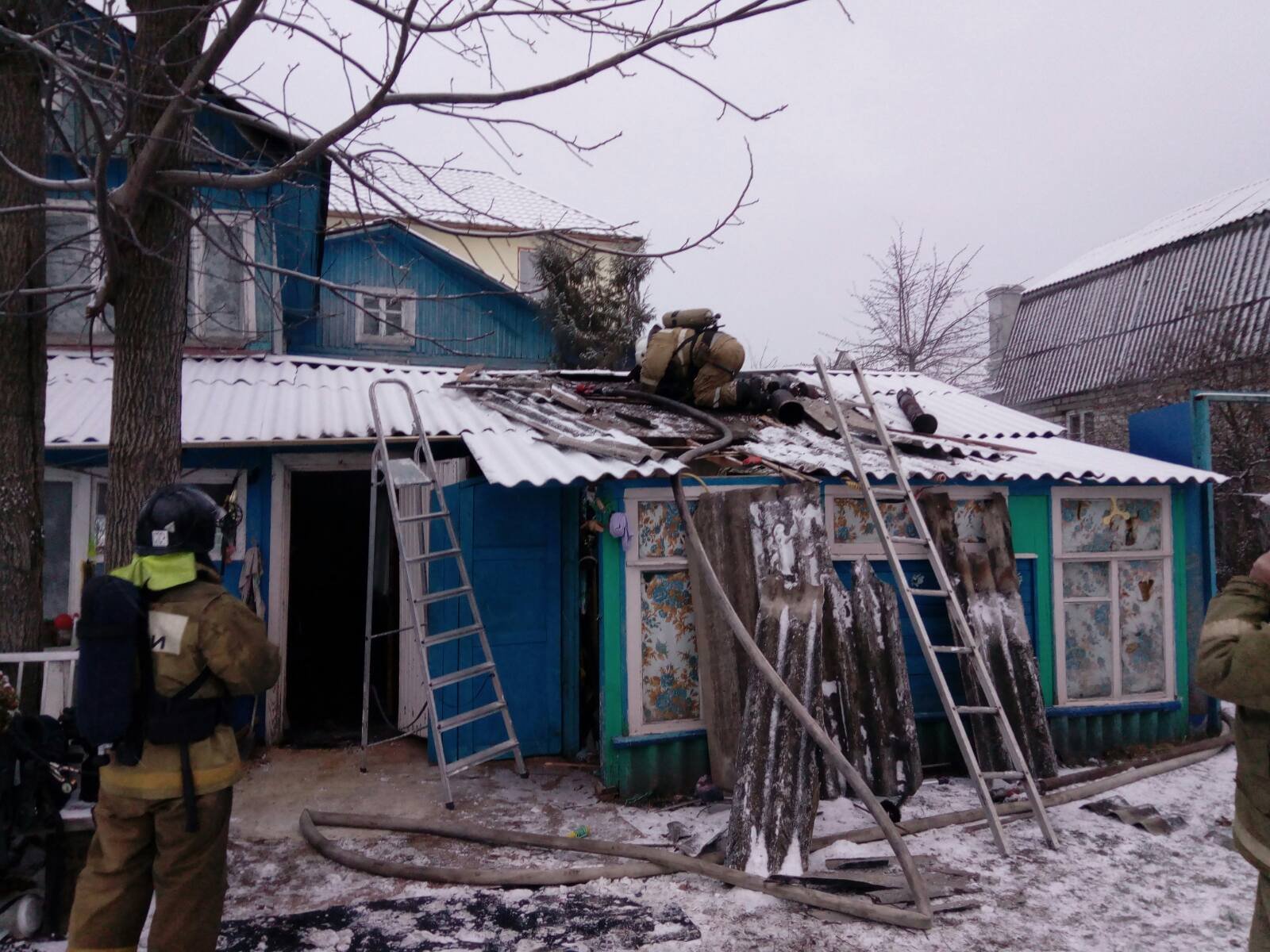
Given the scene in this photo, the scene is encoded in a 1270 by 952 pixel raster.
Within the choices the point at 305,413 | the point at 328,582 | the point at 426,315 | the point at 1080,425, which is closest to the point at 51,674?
the point at 305,413

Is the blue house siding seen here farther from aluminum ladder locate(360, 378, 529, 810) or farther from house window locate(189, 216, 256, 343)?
aluminum ladder locate(360, 378, 529, 810)

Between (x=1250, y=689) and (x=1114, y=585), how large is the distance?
4.98 meters

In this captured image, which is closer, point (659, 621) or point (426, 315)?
point (659, 621)

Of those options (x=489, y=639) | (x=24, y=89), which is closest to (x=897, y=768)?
(x=489, y=639)

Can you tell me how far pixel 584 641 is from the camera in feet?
21.9

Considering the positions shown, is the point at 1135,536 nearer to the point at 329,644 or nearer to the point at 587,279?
the point at 329,644

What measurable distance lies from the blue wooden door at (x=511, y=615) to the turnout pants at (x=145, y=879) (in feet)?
11.1

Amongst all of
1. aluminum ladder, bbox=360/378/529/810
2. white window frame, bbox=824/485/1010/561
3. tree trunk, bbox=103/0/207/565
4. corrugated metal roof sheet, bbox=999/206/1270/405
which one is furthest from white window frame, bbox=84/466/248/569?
corrugated metal roof sheet, bbox=999/206/1270/405

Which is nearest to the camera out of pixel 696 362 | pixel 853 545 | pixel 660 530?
pixel 660 530

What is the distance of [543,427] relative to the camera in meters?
6.59

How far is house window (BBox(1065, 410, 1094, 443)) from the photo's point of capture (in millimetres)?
17281

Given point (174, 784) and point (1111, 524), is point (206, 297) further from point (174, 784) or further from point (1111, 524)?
point (1111, 524)

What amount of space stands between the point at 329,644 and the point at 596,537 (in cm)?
537

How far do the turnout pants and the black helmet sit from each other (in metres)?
0.88
